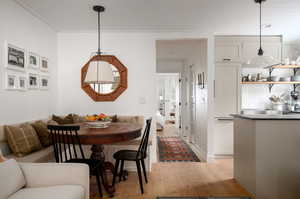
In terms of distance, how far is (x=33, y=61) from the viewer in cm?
314

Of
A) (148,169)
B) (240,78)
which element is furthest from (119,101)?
(240,78)

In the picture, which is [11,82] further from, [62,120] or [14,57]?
[62,120]

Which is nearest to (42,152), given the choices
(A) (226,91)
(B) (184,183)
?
(B) (184,183)

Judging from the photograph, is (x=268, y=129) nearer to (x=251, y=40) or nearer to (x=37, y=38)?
(x=251, y=40)

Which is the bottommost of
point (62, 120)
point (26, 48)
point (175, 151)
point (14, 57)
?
point (175, 151)

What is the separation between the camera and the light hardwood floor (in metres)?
2.68

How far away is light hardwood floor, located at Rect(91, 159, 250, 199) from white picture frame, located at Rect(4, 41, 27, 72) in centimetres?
192

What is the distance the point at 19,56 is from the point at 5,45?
0.92 feet

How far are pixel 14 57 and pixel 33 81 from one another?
1.72 ft

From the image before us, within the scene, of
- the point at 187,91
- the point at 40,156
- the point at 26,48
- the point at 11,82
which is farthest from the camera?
the point at 187,91

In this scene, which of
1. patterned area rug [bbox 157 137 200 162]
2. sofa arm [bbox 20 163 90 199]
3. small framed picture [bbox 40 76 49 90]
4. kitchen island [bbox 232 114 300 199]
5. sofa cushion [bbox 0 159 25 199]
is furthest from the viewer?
patterned area rug [bbox 157 137 200 162]

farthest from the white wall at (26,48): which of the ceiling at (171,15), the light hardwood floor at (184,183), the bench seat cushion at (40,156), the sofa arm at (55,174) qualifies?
the light hardwood floor at (184,183)

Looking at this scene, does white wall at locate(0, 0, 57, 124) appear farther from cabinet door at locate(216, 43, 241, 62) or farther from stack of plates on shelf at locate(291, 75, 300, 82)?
stack of plates on shelf at locate(291, 75, 300, 82)

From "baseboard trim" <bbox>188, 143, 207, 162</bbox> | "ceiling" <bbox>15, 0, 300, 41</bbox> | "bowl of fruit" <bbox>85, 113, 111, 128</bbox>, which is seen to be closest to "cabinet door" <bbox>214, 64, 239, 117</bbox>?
"ceiling" <bbox>15, 0, 300, 41</bbox>
